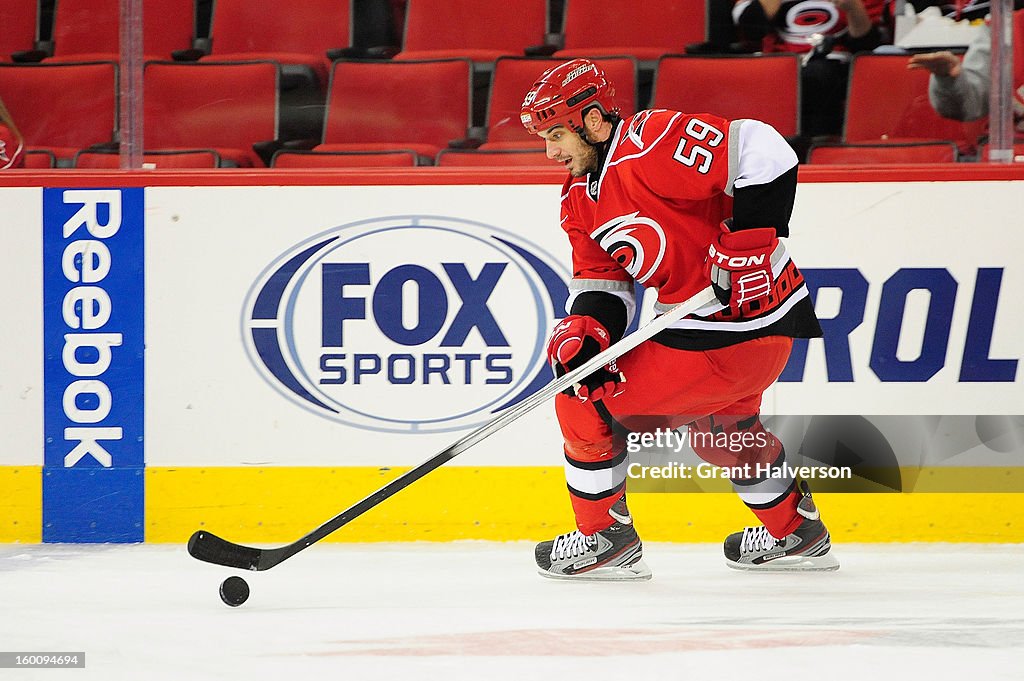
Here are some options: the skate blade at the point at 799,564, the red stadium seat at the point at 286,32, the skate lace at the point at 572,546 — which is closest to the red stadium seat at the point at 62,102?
the red stadium seat at the point at 286,32

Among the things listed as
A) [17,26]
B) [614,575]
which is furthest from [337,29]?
[614,575]

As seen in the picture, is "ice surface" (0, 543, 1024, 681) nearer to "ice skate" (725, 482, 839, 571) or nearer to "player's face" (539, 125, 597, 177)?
"ice skate" (725, 482, 839, 571)

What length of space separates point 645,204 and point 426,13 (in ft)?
3.88

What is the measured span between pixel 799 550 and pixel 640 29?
1.43 m

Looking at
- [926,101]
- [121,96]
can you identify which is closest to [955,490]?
[926,101]

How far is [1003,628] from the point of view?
2.05m

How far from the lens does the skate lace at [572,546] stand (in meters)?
2.51

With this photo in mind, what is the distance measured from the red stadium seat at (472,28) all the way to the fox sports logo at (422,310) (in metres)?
0.57

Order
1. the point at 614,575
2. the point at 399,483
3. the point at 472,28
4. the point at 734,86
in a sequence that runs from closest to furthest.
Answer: the point at 399,483 → the point at 614,575 → the point at 734,86 → the point at 472,28

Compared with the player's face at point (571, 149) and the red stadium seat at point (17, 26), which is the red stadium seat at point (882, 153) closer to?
the player's face at point (571, 149)

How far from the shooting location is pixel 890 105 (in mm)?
2896

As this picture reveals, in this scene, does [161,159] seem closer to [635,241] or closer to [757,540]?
[635,241]

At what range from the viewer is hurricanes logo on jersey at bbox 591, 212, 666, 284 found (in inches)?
92.0

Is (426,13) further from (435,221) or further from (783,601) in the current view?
(783,601)
